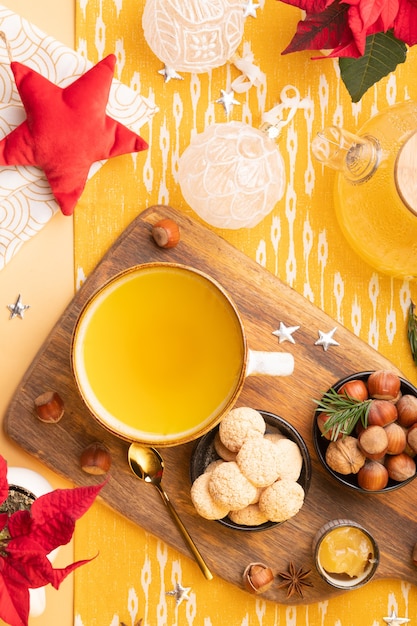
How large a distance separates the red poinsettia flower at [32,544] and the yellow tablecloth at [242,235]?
295 millimetres

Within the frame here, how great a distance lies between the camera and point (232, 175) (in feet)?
3.51

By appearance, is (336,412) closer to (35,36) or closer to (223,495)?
(223,495)

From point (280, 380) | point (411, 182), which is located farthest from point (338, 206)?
point (280, 380)

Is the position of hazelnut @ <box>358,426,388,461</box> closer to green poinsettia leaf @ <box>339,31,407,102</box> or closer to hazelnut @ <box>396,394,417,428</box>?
hazelnut @ <box>396,394,417,428</box>

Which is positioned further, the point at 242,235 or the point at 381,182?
the point at 242,235

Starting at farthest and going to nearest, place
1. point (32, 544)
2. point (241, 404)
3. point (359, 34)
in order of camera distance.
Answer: point (241, 404) → point (359, 34) → point (32, 544)

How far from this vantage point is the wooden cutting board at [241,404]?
1.10 meters

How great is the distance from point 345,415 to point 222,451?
0.18m

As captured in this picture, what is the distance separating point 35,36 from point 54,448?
24.4 inches

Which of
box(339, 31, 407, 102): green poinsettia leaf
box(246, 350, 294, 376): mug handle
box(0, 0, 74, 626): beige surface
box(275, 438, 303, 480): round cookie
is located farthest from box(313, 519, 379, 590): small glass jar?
box(339, 31, 407, 102): green poinsettia leaf

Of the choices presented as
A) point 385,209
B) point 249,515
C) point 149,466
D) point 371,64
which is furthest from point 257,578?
point 371,64

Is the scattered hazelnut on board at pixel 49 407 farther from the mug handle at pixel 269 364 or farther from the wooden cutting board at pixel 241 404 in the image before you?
the mug handle at pixel 269 364

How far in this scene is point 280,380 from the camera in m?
1.12

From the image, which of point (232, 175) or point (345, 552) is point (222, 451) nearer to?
point (345, 552)
